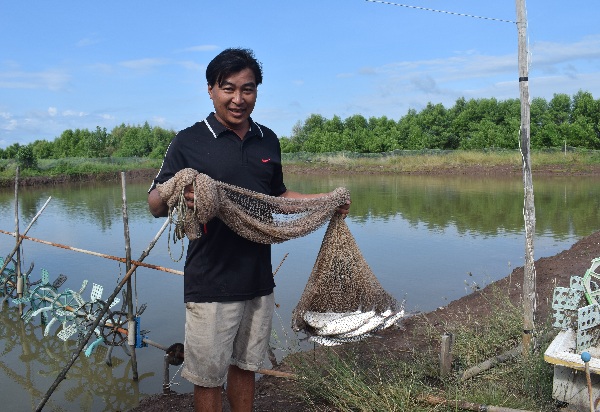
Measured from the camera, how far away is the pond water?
5836 mm

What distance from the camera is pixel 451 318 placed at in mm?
6027

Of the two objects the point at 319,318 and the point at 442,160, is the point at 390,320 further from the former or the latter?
the point at 442,160

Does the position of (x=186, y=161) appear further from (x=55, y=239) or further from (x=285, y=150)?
(x=285, y=150)

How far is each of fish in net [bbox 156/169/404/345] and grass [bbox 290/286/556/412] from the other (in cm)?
30

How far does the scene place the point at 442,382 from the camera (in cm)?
397

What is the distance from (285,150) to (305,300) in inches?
1943

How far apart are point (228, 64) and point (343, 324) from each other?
1.70m

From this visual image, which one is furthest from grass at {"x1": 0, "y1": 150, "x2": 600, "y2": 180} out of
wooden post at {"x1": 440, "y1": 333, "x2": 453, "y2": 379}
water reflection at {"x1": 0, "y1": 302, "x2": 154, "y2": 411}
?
wooden post at {"x1": 440, "y1": 333, "x2": 453, "y2": 379}

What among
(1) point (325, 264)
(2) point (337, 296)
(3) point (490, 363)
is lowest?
(3) point (490, 363)

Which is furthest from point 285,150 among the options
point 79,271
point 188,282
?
point 188,282

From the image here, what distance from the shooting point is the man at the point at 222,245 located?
97.8 inches

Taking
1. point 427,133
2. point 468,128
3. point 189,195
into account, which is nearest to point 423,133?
point 427,133

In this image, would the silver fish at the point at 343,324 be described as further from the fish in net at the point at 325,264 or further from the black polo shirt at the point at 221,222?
the black polo shirt at the point at 221,222

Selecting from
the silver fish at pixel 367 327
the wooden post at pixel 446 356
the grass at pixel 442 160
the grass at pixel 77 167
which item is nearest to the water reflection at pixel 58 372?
the silver fish at pixel 367 327
